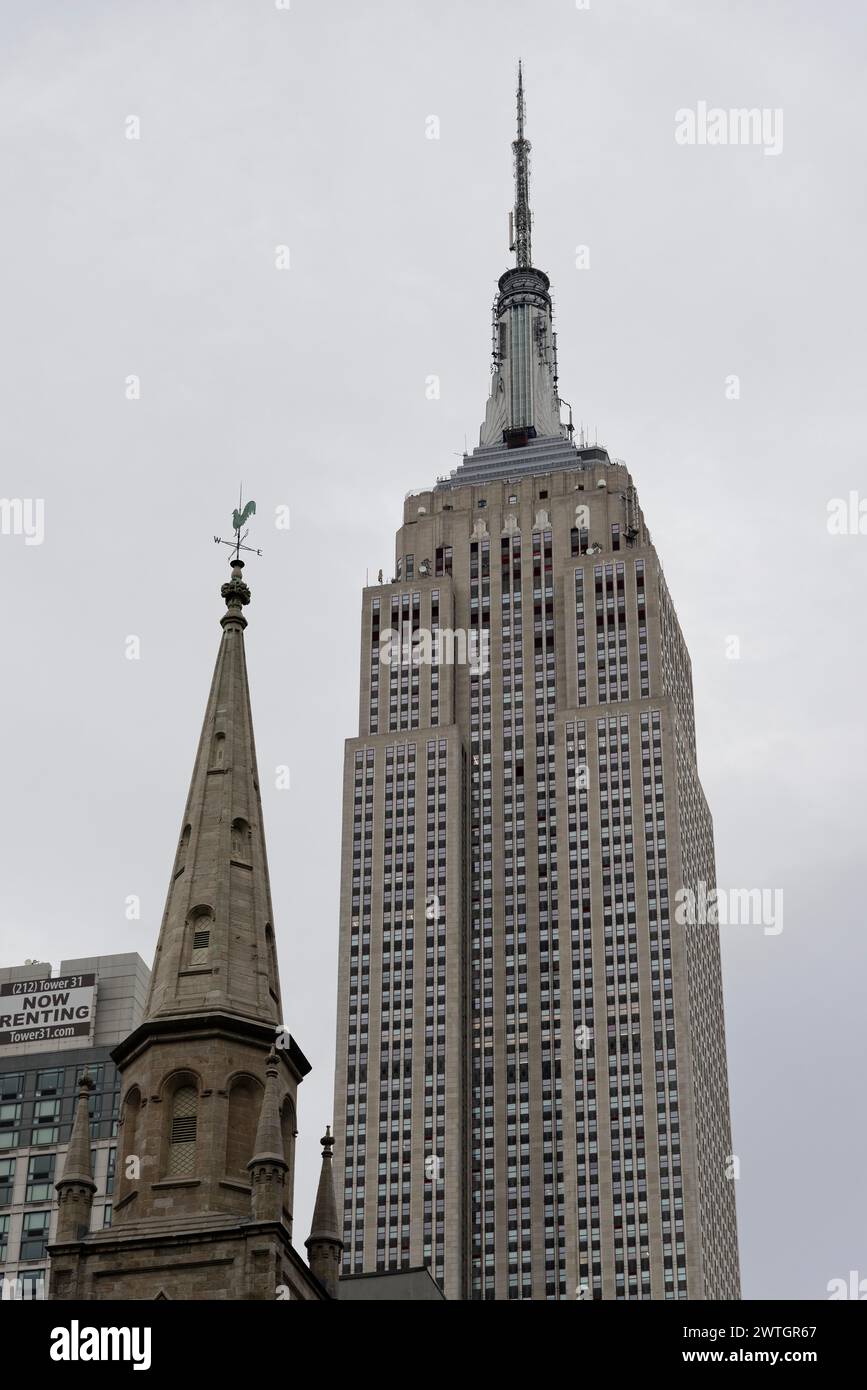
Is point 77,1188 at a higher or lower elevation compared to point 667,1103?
lower

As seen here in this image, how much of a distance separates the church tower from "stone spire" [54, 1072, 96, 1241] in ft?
0.21

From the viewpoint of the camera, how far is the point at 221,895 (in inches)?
2667

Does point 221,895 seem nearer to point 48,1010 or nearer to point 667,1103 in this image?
point 48,1010

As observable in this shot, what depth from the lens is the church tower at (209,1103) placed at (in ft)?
196

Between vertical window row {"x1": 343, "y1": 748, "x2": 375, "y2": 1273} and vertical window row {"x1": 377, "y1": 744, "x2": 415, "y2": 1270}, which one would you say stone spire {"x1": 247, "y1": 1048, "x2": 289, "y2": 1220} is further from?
vertical window row {"x1": 377, "y1": 744, "x2": 415, "y2": 1270}

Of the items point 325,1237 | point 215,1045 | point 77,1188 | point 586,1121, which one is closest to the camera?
point 77,1188

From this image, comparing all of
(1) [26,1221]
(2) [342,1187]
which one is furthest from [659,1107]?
(1) [26,1221]

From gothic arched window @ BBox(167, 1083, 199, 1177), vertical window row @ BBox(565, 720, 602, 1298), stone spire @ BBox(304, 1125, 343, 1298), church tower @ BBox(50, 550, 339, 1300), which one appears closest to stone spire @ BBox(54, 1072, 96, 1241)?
church tower @ BBox(50, 550, 339, 1300)

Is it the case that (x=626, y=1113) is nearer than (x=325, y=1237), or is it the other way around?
(x=325, y=1237)

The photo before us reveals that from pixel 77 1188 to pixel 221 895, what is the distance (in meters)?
10.2

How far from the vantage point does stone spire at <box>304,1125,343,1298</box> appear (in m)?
68.1

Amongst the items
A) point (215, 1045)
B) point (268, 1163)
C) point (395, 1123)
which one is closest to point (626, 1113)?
point (395, 1123)
